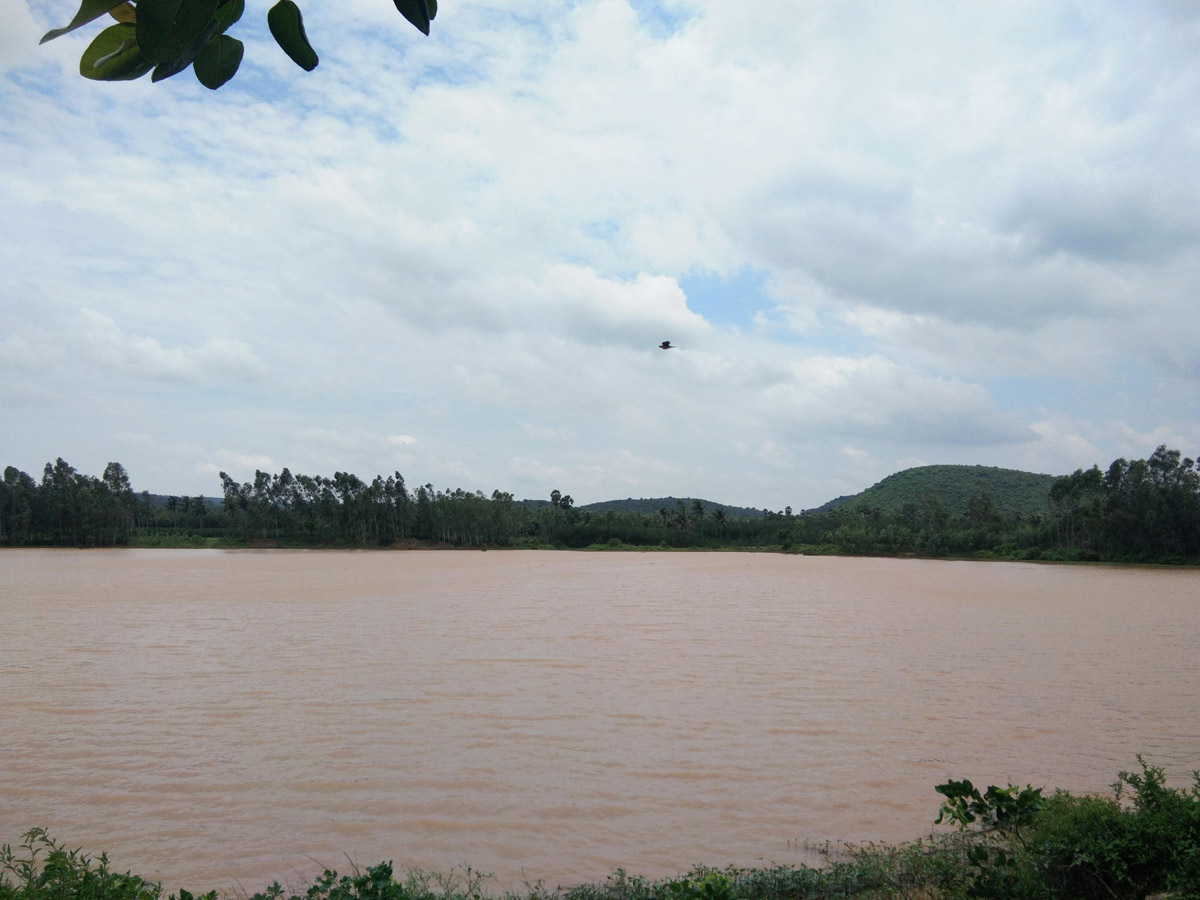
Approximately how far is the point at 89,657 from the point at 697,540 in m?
85.0

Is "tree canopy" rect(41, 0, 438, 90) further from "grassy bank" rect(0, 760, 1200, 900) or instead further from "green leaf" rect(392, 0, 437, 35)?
"grassy bank" rect(0, 760, 1200, 900)

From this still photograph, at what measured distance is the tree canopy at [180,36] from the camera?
0.82m

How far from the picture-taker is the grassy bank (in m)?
4.00

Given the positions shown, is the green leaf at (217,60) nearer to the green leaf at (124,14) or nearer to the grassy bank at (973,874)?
the green leaf at (124,14)

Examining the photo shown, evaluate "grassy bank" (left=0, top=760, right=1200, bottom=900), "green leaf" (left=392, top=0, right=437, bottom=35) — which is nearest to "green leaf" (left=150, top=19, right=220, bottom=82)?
"green leaf" (left=392, top=0, right=437, bottom=35)

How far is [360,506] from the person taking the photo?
8912 centimetres

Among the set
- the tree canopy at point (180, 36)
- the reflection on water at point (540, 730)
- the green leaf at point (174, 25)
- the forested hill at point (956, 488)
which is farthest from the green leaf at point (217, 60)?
the forested hill at point (956, 488)

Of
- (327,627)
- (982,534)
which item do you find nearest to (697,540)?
(982,534)

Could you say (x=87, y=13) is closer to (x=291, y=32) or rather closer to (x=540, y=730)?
(x=291, y=32)

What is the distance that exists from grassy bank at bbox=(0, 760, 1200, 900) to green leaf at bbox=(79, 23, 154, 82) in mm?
3981

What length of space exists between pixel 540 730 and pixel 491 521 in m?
85.0

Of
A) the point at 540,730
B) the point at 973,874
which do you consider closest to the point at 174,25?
the point at 973,874

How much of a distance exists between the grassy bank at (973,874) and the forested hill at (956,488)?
331 ft

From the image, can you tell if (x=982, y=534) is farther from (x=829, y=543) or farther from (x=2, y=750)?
(x=2, y=750)
